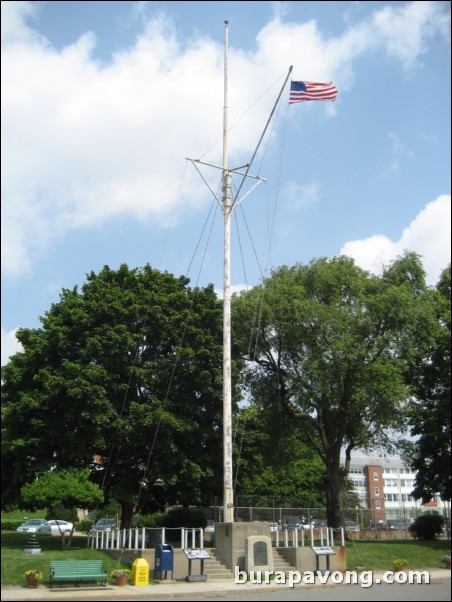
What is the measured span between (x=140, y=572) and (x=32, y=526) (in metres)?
31.7

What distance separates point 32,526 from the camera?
4816 cm

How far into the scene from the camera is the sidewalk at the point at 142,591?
1672cm

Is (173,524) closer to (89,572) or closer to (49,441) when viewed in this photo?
(49,441)

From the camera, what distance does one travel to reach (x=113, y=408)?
1155 inches

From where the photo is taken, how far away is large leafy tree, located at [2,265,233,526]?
1131 inches

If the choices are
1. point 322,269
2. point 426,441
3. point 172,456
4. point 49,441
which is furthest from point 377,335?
point 49,441

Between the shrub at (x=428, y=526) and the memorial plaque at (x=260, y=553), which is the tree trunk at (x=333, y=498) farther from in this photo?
the memorial plaque at (x=260, y=553)

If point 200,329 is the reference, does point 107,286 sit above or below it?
above

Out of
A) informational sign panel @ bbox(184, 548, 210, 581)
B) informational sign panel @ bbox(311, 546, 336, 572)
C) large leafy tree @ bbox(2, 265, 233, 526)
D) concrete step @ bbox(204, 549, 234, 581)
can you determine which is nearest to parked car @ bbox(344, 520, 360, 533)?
large leafy tree @ bbox(2, 265, 233, 526)

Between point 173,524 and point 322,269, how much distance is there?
16441 millimetres

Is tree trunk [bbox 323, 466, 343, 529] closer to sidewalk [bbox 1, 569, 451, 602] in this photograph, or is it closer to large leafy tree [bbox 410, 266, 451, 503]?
large leafy tree [bbox 410, 266, 451, 503]

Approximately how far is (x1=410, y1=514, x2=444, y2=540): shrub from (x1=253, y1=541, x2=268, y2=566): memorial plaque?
15.4 m

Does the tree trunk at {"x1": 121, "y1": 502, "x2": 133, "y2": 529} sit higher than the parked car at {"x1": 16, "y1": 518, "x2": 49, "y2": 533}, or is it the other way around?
the tree trunk at {"x1": 121, "y1": 502, "x2": 133, "y2": 529}

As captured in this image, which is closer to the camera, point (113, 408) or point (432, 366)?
point (113, 408)
